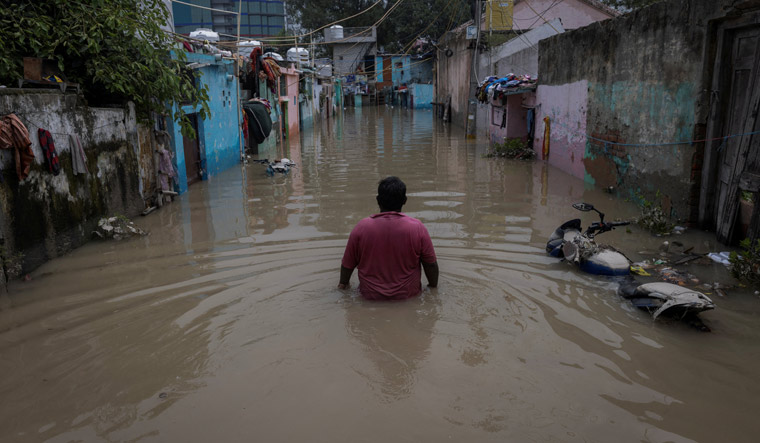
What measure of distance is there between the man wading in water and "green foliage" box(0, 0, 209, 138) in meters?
5.28


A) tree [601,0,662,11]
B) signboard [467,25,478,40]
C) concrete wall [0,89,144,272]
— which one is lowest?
concrete wall [0,89,144,272]

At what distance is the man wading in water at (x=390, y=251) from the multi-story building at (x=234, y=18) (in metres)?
41.4

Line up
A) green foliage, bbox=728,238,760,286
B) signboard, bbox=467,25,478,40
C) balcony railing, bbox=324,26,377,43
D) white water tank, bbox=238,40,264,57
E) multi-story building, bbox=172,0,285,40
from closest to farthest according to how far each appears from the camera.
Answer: green foliage, bbox=728,238,760,286, white water tank, bbox=238,40,264,57, signboard, bbox=467,25,478,40, multi-story building, bbox=172,0,285,40, balcony railing, bbox=324,26,377,43

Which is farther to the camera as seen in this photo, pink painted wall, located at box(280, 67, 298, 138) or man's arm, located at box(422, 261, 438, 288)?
pink painted wall, located at box(280, 67, 298, 138)

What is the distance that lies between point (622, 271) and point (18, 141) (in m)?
6.27

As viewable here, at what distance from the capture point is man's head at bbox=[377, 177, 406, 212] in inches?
175

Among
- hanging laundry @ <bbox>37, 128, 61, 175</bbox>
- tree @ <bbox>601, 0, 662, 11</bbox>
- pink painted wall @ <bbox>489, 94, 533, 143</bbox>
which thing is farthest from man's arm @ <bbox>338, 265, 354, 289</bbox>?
tree @ <bbox>601, 0, 662, 11</bbox>

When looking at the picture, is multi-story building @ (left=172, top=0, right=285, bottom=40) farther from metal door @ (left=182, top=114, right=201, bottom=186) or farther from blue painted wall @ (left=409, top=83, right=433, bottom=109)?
metal door @ (left=182, top=114, right=201, bottom=186)

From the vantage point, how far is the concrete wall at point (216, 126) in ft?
36.9

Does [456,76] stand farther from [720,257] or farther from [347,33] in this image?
[347,33]

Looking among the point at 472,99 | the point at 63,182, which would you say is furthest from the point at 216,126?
the point at 472,99

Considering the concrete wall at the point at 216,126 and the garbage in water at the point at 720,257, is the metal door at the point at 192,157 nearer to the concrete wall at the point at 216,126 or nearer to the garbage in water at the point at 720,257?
the concrete wall at the point at 216,126

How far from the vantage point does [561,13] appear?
1027 inches

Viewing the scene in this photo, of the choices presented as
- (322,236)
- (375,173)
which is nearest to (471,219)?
(322,236)
